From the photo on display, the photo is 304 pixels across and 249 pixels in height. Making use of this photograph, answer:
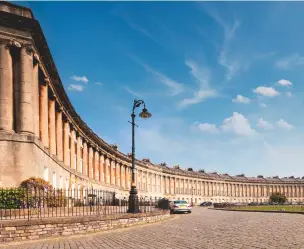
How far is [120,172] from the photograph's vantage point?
75.7m

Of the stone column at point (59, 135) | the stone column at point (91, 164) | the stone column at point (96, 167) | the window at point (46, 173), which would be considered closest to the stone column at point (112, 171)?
the stone column at point (96, 167)

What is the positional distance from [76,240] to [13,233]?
2144 mm

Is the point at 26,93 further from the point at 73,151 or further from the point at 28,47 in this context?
the point at 73,151

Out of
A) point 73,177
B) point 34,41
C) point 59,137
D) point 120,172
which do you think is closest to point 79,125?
point 73,177

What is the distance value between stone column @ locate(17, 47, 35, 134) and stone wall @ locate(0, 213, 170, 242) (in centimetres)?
948

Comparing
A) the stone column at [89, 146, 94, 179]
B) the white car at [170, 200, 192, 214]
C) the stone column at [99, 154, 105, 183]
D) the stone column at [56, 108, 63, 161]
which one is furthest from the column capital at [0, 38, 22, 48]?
the stone column at [99, 154, 105, 183]

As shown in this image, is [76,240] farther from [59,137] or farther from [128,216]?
[59,137]

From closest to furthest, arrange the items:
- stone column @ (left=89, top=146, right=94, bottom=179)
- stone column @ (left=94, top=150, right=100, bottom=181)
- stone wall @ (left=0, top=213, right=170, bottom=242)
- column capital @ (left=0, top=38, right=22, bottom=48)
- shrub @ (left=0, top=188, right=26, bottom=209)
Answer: stone wall @ (left=0, top=213, right=170, bottom=242), shrub @ (left=0, top=188, right=26, bottom=209), column capital @ (left=0, top=38, right=22, bottom=48), stone column @ (left=89, top=146, right=94, bottom=179), stone column @ (left=94, top=150, right=100, bottom=181)

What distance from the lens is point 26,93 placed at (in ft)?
78.3

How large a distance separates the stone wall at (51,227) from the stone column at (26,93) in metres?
9.48

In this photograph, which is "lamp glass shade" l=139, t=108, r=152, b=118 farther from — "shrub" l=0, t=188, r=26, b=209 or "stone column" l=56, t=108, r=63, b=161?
"stone column" l=56, t=108, r=63, b=161

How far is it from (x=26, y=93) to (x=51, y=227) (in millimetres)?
12214

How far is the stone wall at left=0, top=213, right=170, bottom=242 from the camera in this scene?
12.8m

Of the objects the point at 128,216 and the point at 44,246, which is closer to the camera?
the point at 44,246
